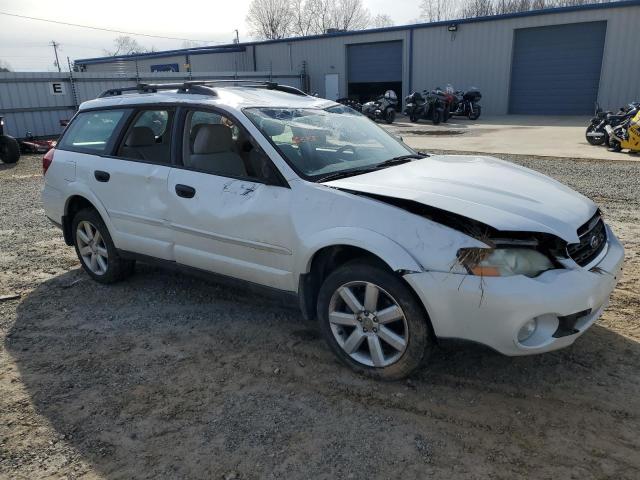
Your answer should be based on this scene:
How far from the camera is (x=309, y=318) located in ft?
11.2

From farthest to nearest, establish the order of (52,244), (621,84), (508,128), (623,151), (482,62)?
1. (482,62)
2. (621,84)
3. (508,128)
4. (623,151)
5. (52,244)

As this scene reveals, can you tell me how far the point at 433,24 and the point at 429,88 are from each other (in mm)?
3129

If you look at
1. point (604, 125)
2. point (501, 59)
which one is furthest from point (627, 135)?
point (501, 59)

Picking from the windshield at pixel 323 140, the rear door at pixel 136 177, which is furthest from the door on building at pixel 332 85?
the windshield at pixel 323 140

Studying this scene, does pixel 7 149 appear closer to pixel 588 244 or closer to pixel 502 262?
pixel 502 262

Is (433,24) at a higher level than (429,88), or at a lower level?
higher

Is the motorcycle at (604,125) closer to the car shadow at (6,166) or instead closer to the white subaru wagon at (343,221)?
the white subaru wagon at (343,221)

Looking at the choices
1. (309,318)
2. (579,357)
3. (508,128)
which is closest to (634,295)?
(579,357)

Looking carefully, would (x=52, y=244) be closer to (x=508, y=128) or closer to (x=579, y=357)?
(x=579, y=357)

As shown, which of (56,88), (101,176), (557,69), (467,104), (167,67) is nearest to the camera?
(101,176)

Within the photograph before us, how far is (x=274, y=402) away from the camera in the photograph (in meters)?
→ 3.02

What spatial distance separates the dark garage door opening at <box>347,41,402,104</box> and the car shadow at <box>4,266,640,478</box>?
27238 mm

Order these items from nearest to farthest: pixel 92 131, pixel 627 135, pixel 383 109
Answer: pixel 92 131 → pixel 627 135 → pixel 383 109

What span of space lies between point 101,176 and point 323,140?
2023mm
